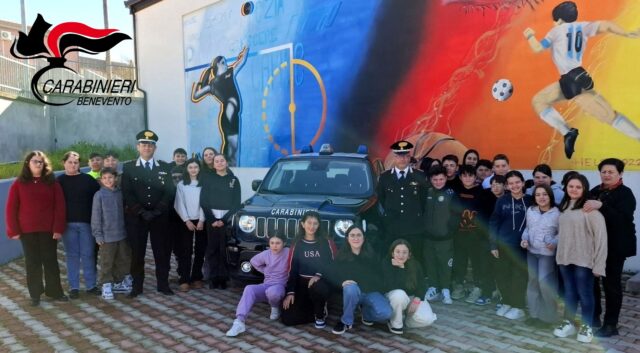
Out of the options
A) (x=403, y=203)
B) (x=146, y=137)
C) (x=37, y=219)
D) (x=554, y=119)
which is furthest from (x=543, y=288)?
(x=37, y=219)

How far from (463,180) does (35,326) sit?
4975 mm

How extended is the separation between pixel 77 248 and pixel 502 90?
6804 millimetres

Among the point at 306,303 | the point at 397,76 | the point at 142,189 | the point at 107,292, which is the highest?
the point at 397,76

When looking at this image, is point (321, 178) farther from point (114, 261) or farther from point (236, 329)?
point (114, 261)

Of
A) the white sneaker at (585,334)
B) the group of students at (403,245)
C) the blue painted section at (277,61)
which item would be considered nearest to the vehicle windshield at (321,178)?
the group of students at (403,245)

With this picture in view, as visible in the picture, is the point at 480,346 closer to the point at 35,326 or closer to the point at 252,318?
the point at 252,318

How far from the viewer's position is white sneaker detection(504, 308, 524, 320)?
4996mm

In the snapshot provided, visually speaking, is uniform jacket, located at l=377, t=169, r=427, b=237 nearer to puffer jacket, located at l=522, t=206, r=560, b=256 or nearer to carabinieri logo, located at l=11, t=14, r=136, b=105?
puffer jacket, located at l=522, t=206, r=560, b=256

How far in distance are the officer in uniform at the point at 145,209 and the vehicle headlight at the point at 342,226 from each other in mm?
2277

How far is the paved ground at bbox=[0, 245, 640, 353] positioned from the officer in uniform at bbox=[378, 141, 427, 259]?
0.92 metres

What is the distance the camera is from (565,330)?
4.49 metres

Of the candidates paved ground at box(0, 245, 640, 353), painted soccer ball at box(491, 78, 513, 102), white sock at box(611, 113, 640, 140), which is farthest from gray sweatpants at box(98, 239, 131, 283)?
white sock at box(611, 113, 640, 140)

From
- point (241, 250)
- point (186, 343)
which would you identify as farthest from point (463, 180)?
point (186, 343)

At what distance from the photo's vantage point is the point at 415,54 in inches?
348
